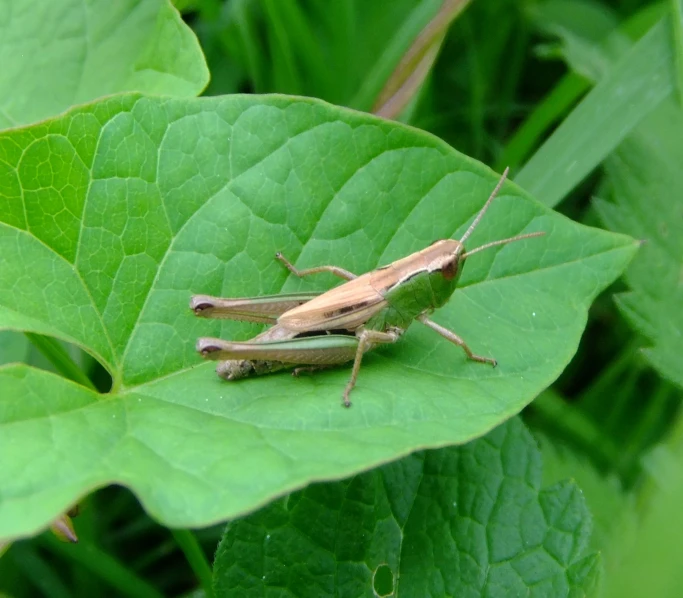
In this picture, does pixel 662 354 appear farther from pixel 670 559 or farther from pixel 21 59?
pixel 21 59

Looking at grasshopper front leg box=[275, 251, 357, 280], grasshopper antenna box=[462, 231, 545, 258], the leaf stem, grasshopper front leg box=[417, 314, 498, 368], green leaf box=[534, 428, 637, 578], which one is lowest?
the leaf stem

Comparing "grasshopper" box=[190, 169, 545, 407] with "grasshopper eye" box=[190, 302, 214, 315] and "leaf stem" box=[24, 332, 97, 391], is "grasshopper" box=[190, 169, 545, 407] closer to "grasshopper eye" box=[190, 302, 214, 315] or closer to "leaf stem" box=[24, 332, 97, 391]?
"grasshopper eye" box=[190, 302, 214, 315]

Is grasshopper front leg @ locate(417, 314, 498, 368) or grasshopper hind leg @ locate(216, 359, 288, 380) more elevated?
grasshopper front leg @ locate(417, 314, 498, 368)

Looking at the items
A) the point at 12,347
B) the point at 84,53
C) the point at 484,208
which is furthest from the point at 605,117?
the point at 12,347

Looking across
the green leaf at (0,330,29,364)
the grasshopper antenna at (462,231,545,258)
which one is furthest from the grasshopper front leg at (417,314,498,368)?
the green leaf at (0,330,29,364)

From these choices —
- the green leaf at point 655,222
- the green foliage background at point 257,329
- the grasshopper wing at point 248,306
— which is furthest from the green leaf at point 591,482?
the grasshopper wing at point 248,306

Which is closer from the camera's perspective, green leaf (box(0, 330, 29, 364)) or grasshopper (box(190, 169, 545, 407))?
grasshopper (box(190, 169, 545, 407))

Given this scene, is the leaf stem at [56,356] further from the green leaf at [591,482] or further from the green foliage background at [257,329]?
the green leaf at [591,482]

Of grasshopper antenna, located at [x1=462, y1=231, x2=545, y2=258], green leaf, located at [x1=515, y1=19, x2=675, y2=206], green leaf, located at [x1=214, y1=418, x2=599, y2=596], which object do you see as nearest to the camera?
green leaf, located at [x1=214, y1=418, x2=599, y2=596]
